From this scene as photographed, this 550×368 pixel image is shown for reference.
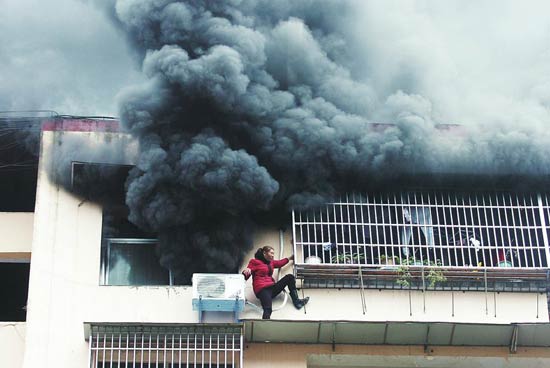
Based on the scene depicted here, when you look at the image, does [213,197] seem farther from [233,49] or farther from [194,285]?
[233,49]

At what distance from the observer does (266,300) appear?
11586 millimetres

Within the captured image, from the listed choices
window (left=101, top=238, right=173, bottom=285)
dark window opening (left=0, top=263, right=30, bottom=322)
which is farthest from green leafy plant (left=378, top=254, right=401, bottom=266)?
dark window opening (left=0, top=263, right=30, bottom=322)

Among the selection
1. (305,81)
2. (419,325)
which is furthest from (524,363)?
(305,81)

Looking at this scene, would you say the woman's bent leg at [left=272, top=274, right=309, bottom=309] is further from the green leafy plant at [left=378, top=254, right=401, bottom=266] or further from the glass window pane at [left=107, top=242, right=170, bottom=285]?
the glass window pane at [left=107, top=242, right=170, bottom=285]

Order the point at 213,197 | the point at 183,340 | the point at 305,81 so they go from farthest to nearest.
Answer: the point at 305,81 → the point at 213,197 → the point at 183,340

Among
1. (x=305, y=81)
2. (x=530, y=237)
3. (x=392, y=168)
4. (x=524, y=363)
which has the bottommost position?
(x=524, y=363)

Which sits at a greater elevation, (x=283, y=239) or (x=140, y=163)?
(x=140, y=163)

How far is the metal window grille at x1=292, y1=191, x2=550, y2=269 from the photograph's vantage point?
1241cm

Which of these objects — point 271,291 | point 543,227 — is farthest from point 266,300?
point 543,227

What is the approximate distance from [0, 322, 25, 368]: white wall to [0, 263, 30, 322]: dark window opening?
2.00 metres

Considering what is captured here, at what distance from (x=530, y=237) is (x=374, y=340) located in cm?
291

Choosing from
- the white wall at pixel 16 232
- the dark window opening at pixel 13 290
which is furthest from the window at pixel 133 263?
the dark window opening at pixel 13 290

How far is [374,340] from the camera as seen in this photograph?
38.0ft

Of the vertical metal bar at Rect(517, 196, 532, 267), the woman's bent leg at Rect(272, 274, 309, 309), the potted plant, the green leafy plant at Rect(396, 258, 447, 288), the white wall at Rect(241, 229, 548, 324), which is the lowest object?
the white wall at Rect(241, 229, 548, 324)
